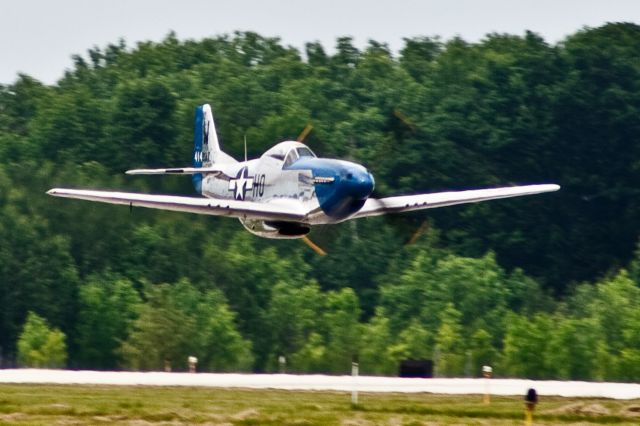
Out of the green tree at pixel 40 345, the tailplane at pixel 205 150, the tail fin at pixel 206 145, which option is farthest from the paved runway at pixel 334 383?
the green tree at pixel 40 345

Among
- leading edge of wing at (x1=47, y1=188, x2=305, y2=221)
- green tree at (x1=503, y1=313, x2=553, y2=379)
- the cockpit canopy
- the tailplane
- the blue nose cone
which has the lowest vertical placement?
green tree at (x1=503, y1=313, x2=553, y2=379)

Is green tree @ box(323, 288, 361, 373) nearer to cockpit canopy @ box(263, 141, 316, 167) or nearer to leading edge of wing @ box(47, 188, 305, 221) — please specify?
cockpit canopy @ box(263, 141, 316, 167)

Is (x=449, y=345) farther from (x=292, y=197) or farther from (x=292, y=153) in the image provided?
(x=292, y=197)

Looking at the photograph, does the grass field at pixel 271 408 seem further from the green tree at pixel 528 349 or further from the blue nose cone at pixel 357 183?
the green tree at pixel 528 349

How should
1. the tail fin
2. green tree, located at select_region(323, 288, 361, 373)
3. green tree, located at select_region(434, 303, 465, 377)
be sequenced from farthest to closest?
1. green tree, located at select_region(323, 288, 361, 373)
2. green tree, located at select_region(434, 303, 465, 377)
3. the tail fin

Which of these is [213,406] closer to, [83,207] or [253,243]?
[83,207]

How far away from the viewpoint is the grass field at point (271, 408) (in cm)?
3469

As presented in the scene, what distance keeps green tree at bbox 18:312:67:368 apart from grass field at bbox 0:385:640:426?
70.4ft

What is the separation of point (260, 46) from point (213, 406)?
78223 millimetres

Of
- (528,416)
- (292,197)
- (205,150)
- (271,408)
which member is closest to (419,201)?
(292,197)

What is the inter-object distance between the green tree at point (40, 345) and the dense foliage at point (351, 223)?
217mm

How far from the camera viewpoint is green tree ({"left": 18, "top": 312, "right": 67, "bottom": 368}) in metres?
63.0

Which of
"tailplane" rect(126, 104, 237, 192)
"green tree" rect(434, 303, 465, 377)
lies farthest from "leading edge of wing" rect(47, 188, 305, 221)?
"green tree" rect(434, 303, 465, 377)

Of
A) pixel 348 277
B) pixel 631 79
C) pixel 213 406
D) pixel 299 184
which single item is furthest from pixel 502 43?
pixel 213 406
